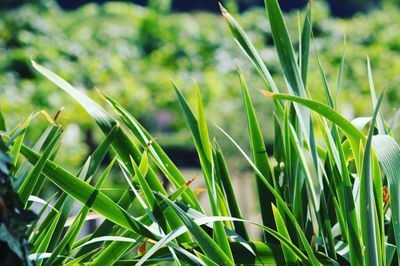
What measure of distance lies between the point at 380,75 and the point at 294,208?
235 inches

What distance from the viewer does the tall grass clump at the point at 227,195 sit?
151 centimetres

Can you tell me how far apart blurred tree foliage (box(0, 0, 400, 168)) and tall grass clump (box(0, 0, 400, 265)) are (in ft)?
11.5

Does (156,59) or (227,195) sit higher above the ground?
(227,195)

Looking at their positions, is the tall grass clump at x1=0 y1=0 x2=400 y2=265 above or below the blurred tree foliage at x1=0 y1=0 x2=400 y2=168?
above

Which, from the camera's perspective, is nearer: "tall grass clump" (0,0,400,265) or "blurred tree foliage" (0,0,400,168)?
"tall grass clump" (0,0,400,265)

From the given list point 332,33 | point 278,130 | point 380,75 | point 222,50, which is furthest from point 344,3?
point 278,130

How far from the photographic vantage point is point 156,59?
26.7ft

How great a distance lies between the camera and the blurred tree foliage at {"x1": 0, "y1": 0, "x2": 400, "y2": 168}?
630 cm

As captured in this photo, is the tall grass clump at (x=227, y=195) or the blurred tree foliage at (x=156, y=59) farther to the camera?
the blurred tree foliage at (x=156, y=59)

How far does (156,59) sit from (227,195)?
6.40 meters

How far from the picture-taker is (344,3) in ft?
47.0

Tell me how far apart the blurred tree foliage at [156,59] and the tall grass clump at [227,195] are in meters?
3.51

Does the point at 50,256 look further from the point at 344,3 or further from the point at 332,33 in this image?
the point at 344,3

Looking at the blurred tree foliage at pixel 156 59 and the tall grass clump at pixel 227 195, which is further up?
the tall grass clump at pixel 227 195
